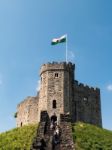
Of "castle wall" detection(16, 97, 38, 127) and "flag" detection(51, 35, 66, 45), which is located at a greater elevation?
"flag" detection(51, 35, 66, 45)

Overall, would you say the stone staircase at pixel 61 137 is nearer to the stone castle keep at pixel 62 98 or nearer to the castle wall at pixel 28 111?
the stone castle keep at pixel 62 98

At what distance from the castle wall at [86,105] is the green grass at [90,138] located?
9.03 meters

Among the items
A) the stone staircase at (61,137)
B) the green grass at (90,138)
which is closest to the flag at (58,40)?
the green grass at (90,138)

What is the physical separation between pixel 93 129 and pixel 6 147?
14.3 meters

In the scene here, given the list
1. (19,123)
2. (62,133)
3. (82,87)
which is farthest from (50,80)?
(62,133)

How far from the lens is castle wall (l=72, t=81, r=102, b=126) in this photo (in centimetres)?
5644

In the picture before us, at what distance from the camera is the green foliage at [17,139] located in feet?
118

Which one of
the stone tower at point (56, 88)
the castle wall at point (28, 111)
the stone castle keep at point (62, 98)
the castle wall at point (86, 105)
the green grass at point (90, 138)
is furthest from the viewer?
the castle wall at point (28, 111)

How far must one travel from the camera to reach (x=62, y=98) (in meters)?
54.4

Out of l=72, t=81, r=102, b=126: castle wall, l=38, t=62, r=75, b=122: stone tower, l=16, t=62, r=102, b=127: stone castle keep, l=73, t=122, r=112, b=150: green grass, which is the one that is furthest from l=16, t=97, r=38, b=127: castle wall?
l=73, t=122, r=112, b=150: green grass

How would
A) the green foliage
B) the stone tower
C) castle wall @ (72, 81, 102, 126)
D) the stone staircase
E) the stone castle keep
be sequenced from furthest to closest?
castle wall @ (72, 81, 102, 126) < the stone castle keep < the stone tower < the green foliage < the stone staircase

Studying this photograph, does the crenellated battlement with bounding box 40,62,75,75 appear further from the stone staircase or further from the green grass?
the stone staircase

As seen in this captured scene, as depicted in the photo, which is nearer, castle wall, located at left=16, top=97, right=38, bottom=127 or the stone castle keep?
the stone castle keep

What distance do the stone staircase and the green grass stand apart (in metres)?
5.90
